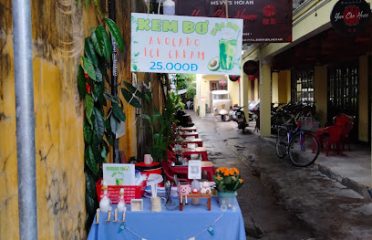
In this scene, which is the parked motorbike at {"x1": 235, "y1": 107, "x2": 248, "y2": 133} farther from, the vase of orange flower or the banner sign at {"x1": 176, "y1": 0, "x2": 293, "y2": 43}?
the vase of orange flower

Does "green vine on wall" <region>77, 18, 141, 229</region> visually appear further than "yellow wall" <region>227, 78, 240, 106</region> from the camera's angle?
No

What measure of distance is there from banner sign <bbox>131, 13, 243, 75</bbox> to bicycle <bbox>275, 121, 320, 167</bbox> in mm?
6250

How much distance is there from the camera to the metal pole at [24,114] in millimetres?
1507

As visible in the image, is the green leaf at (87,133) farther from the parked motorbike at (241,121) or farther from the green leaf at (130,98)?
the parked motorbike at (241,121)

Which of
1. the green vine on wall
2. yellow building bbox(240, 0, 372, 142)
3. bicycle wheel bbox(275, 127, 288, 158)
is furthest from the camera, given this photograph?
bicycle wheel bbox(275, 127, 288, 158)

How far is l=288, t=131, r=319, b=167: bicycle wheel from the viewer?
9.52 metres

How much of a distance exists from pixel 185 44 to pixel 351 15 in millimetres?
3913

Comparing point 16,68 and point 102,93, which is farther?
point 102,93

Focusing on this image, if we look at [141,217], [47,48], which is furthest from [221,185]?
[47,48]

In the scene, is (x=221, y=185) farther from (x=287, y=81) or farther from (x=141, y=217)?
(x=287, y=81)

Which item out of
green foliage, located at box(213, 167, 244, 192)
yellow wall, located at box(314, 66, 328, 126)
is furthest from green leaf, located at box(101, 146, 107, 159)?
yellow wall, located at box(314, 66, 328, 126)

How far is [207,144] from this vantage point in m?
15.1

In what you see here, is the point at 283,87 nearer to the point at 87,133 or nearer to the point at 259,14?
the point at 259,14

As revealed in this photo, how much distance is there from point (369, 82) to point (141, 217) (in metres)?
10.3
